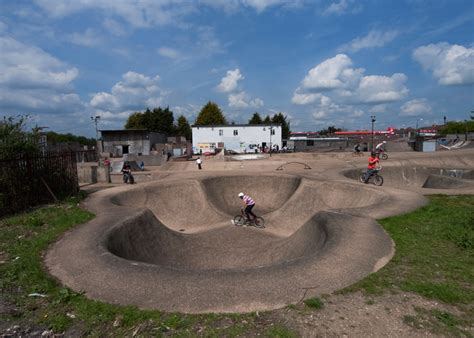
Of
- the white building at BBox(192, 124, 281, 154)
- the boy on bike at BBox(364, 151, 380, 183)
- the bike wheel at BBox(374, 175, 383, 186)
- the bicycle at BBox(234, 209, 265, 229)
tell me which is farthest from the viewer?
the white building at BBox(192, 124, 281, 154)

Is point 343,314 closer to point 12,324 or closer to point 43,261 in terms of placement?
point 12,324

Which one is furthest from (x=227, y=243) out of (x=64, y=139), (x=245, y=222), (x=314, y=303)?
(x=64, y=139)

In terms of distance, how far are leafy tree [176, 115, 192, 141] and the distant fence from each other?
267 feet

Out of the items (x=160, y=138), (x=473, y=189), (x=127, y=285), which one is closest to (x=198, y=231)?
(x=127, y=285)

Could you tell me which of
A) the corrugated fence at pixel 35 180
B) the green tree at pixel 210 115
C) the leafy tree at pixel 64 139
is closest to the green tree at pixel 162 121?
the green tree at pixel 210 115

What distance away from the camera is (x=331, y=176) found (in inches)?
905

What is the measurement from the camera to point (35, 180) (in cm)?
1479

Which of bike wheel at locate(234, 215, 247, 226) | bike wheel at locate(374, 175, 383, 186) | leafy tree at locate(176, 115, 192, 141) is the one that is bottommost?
bike wheel at locate(234, 215, 247, 226)

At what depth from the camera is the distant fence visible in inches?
520

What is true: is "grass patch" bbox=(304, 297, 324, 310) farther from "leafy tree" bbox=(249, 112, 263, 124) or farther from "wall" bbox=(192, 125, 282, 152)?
"leafy tree" bbox=(249, 112, 263, 124)

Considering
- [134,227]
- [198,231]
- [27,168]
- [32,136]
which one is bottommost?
[198,231]

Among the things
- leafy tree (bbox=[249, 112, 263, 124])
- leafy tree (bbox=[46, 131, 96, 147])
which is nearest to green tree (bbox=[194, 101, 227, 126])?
leafy tree (bbox=[249, 112, 263, 124])

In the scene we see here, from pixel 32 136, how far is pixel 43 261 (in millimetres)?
9584

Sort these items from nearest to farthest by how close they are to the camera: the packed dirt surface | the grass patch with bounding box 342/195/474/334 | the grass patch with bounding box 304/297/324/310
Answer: the grass patch with bounding box 304/297/324/310, the grass patch with bounding box 342/195/474/334, the packed dirt surface
